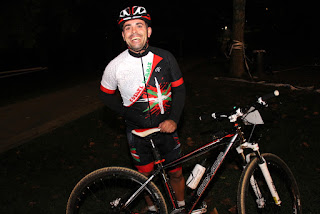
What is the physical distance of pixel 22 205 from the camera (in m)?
4.22

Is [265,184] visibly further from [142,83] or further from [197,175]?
[142,83]

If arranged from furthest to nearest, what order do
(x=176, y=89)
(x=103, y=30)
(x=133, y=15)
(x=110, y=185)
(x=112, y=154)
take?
(x=103, y=30) → (x=112, y=154) → (x=176, y=89) → (x=110, y=185) → (x=133, y=15)

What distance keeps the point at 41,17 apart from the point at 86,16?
9.98 feet

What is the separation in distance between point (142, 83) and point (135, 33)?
504 millimetres

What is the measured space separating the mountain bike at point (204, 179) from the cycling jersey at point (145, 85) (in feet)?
0.96

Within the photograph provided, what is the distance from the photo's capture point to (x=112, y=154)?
561 centimetres

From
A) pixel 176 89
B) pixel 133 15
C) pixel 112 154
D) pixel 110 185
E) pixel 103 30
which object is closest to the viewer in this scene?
pixel 133 15

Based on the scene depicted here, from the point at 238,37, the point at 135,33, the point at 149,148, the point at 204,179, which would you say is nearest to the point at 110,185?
the point at 149,148

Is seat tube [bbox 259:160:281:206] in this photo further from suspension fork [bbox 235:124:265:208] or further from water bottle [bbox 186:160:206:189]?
water bottle [bbox 186:160:206:189]

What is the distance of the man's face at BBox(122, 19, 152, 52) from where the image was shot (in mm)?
2807

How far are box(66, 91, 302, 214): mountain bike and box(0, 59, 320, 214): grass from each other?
0.41 meters

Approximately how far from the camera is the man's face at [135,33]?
281cm

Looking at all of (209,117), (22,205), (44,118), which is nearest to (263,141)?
(209,117)

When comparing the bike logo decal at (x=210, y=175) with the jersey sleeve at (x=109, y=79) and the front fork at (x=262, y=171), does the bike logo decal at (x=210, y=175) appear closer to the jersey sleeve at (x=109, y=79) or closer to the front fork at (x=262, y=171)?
the front fork at (x=262, y=171)
